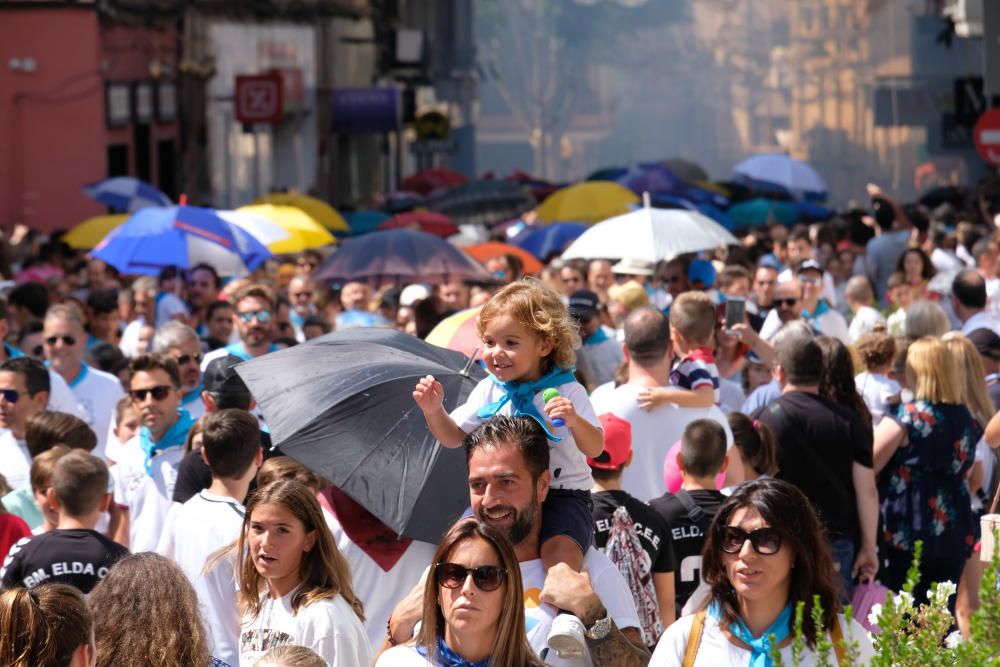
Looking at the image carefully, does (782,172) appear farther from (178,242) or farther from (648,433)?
(648,433)

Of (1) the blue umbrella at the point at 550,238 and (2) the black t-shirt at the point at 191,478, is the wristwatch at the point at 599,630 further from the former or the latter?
(1) the blue umbrella at the point at 550,238

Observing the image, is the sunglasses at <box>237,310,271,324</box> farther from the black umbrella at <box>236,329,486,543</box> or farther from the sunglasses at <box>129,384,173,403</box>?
the black umbrella at <box>236,329,486,543</box>

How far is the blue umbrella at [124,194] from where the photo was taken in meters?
22.0

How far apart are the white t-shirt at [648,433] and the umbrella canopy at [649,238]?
4.83m

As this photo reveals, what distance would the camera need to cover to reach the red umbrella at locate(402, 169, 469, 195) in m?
37.8

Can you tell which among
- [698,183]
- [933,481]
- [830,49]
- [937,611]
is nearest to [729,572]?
[937,611]

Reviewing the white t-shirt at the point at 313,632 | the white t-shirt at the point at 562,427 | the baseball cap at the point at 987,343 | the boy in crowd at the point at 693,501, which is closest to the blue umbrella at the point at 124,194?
the baseball cap at the point at 987,343

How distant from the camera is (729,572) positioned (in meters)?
4.78

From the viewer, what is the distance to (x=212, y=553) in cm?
610

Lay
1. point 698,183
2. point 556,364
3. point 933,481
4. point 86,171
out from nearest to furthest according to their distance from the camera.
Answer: point 556,364 → point 933,481 → point 86,171 → point 698,183

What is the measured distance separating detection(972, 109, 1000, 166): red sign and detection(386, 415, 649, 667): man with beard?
441 inches

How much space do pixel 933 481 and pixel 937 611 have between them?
15.0 ft

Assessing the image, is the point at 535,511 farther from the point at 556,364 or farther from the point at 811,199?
the point at 811,199

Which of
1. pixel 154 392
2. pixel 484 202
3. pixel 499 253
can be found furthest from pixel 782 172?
pixel 154 392
